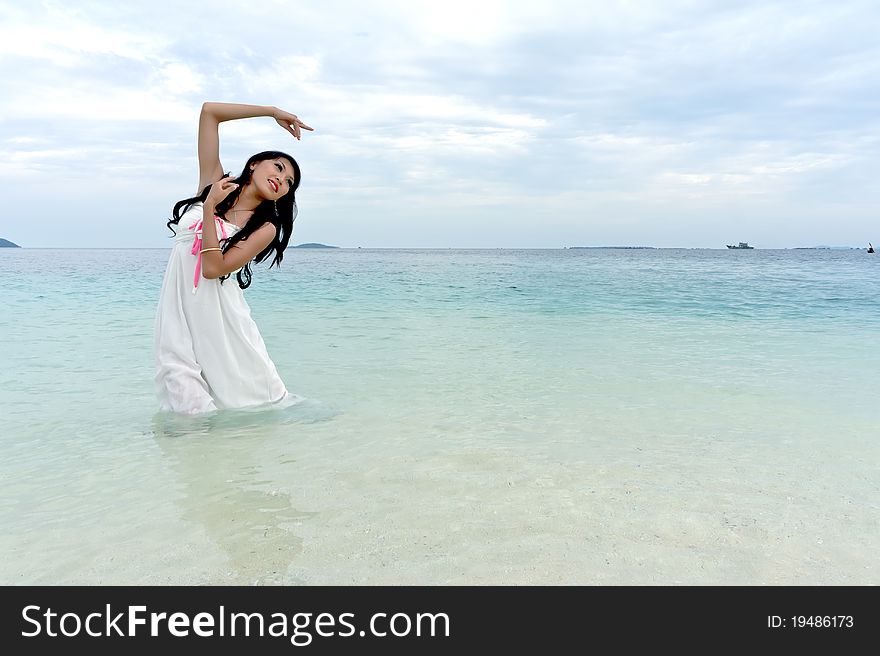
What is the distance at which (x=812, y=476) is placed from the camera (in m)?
3.66

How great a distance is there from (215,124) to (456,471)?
2928 millimetres

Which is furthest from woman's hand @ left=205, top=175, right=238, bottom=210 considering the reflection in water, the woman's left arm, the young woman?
the reflection in water

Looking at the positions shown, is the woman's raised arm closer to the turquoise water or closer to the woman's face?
the woman's face

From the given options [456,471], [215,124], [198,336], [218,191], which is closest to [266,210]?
[218,191]

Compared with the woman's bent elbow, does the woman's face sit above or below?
above

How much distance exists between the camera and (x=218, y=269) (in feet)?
14.1

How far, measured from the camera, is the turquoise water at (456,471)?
2.57 metres

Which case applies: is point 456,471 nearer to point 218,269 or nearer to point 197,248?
point 218,269

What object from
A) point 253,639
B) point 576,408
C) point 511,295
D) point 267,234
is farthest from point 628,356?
point 511,295

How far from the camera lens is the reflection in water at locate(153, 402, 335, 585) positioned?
2602 mm

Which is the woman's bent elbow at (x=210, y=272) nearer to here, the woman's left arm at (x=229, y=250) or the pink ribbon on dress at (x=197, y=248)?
the woman's left arm at (x=229, y=250)

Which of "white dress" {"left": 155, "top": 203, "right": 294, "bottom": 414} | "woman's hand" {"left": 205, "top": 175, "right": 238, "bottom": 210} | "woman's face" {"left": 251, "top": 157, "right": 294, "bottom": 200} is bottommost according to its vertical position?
"white dress" {"left": 155, "top": 203, "right": 294, "bottom": 414}

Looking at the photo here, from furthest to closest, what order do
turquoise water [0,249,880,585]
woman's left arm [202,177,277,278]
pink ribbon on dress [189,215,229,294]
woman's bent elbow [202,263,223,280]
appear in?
pink ribbon on dress [189,215,229,294]
woman's bent elbow [202,263,223,280]
woman's left arm [202,177,277,278]
turquoise water [0,249,880,585]

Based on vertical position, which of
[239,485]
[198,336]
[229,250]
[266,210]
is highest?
[266,210]
